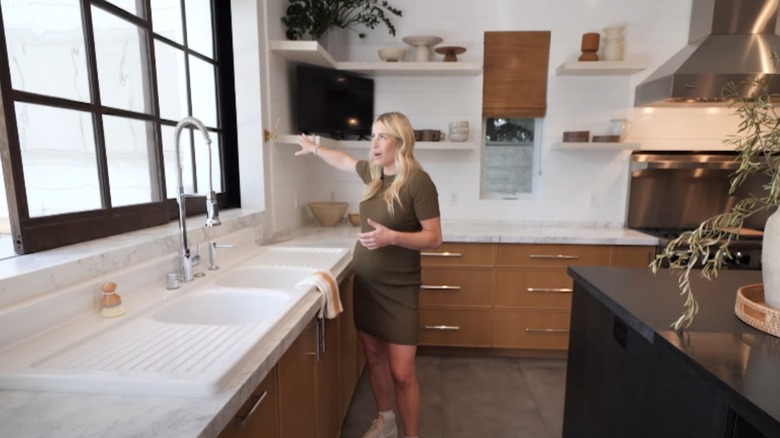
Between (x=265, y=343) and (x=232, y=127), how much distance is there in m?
1.84

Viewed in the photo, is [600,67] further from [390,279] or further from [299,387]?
[299,387]

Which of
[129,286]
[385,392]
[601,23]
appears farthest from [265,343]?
[601,23]

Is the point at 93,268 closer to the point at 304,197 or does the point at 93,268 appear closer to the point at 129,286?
the point at 129,286

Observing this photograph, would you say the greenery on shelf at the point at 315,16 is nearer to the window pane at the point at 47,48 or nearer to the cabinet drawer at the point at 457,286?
the window pane at the point at 47,48

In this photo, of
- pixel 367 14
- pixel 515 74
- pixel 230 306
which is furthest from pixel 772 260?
pixel 367 14

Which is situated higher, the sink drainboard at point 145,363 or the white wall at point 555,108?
the white wall at point 555,108

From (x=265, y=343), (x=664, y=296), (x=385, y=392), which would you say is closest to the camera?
(x=265, y=343)

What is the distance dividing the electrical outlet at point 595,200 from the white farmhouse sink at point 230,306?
2.64 metres

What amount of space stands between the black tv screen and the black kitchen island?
6.11 feet

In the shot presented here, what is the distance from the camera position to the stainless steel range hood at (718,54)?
8.04 ft

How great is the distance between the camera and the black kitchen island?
82cm

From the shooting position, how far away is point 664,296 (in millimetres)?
1316

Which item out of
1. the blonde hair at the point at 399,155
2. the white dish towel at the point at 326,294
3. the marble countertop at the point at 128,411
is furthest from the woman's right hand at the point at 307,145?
the marble countertop at the point at 128,411

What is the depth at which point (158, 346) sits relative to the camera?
0.97 m
